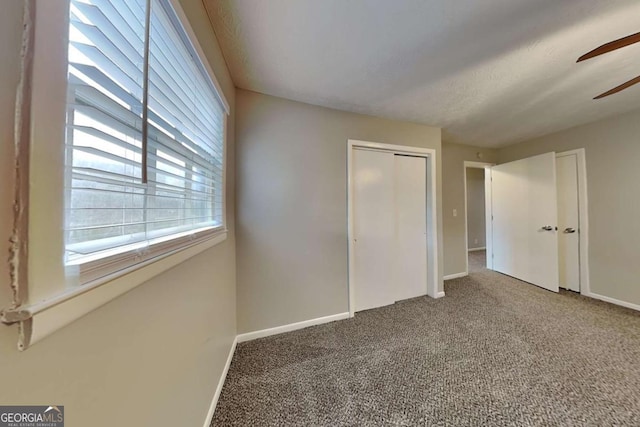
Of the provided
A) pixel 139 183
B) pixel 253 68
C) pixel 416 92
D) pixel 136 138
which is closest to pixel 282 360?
pixel 139 183

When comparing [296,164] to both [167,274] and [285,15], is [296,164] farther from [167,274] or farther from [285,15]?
[167,274]

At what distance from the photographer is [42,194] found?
0.35 m

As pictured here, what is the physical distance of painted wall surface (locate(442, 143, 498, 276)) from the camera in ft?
11.0

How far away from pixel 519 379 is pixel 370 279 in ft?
4.30

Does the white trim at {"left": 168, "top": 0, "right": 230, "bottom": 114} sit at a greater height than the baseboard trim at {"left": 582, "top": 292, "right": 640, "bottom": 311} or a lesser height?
greater

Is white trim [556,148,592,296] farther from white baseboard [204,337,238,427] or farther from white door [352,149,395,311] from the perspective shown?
white baseboard [204,337,238,427]

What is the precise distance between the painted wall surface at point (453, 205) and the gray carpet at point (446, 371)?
1.15 m

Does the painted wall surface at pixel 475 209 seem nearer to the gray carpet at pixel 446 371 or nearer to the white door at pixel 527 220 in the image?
the white door at pixel 527 220

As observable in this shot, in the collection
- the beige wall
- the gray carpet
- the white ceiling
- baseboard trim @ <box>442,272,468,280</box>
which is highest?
the white ceiling

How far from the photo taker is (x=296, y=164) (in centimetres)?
201

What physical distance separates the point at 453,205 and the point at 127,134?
3.98 meters

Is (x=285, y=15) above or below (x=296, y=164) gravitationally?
above

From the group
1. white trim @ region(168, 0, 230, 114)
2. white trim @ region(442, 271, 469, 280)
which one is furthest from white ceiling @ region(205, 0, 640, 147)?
white trim @ region(442, 271, 469, 280)

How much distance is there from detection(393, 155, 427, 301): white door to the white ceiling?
69 centimetres
